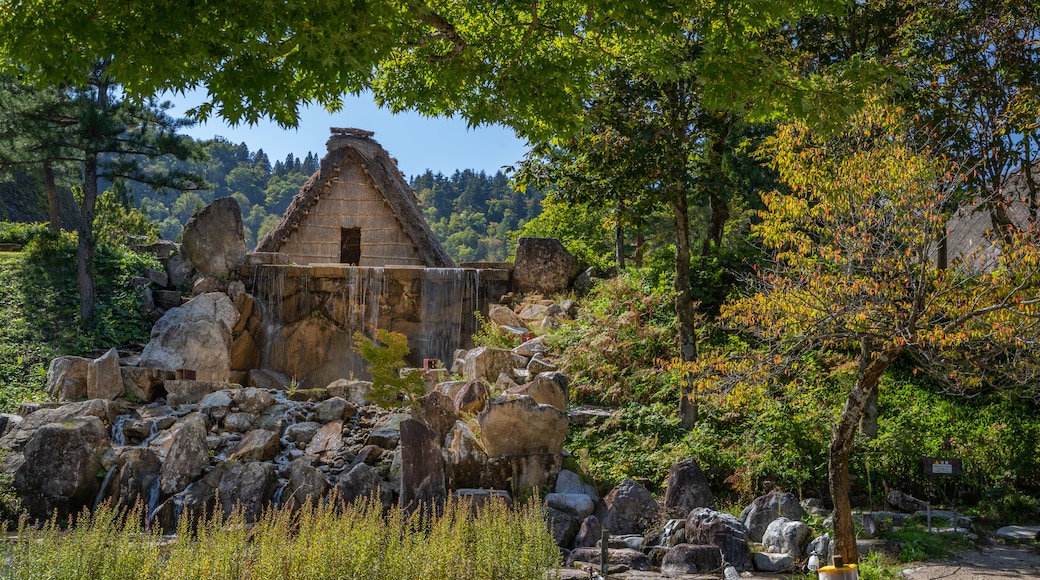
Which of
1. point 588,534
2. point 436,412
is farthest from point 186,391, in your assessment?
point 588,534

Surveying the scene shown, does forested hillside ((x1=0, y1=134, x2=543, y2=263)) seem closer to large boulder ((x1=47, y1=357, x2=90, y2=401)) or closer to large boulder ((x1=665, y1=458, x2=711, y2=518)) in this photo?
large boulder ((x1=47, y1=357, x2=90, y2=401))

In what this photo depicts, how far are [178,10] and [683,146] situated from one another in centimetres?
761

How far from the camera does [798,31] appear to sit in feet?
42.4

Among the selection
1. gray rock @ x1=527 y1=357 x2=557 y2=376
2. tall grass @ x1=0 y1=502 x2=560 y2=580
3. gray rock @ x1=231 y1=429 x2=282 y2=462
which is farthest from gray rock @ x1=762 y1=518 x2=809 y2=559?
gray rock @ x1=231 y1=429 x2=282 y2=462

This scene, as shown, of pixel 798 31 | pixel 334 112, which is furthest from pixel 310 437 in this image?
pixel 798 31

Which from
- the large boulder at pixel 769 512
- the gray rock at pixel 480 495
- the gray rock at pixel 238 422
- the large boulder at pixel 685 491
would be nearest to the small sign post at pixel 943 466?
the large boulder at pixel 769 512

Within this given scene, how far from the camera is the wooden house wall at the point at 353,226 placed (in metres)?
21.5

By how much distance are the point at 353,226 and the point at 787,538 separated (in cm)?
1611

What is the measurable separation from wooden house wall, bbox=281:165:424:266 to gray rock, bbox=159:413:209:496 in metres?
11.7

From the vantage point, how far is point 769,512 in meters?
8.70

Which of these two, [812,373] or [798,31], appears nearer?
[812,373]

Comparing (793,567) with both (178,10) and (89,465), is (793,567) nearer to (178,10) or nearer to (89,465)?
(178,10)

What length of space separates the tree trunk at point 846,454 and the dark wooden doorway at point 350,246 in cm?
1718

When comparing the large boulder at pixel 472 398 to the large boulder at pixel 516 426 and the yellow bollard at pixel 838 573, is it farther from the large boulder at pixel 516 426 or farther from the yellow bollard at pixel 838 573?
the yellow bollard at pixel 838 573
